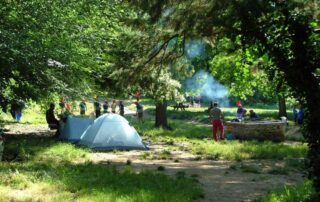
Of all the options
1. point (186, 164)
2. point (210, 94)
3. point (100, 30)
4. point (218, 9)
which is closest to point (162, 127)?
point (100, 30)

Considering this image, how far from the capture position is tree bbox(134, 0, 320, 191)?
7.20 meters

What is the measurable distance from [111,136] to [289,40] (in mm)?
10574

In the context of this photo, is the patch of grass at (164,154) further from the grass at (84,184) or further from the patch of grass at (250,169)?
the grass at (84,184)

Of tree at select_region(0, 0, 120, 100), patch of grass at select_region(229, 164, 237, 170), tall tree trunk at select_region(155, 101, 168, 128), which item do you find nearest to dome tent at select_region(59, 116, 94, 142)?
tree at select_region(0, 0, 120, 100)

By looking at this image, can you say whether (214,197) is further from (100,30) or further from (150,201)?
(100,30)

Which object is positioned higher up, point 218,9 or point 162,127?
point 218,9

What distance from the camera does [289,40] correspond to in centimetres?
741

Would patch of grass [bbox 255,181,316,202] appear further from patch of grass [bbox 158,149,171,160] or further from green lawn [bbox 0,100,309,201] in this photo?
patch of grass [bbox 158,149,171,160]

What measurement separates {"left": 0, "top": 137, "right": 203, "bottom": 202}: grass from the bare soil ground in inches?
28.1

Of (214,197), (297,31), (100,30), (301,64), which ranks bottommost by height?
(214,197)

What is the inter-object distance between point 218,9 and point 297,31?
1.71 metres

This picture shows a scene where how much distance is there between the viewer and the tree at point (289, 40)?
7.20m

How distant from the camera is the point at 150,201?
26.1 ft

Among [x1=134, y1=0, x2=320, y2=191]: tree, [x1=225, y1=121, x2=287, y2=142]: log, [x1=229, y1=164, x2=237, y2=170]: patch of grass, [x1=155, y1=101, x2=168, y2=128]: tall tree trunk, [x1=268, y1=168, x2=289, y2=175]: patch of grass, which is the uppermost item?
[x1=134, y1=0, x2=320, y2=191]: tree
